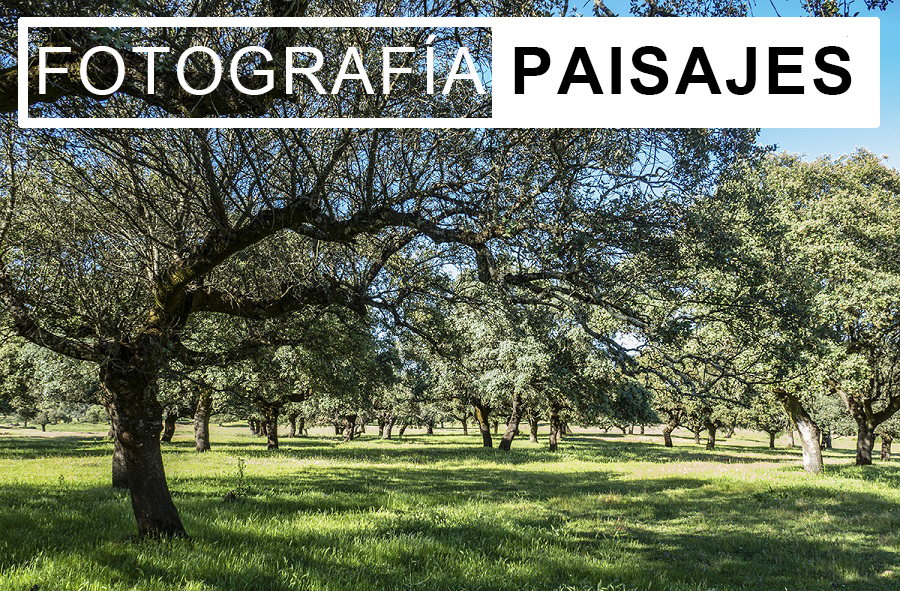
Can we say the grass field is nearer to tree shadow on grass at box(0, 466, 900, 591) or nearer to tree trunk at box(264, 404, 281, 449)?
tree shadow on grass at box(0, 466, 900, 591)

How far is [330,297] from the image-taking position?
9.77m

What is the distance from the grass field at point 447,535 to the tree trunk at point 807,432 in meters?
4.65

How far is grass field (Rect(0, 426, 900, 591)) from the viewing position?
7.66 meters

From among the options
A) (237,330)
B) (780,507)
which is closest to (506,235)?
(237,330)

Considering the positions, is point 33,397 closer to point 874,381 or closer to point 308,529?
point 308,529

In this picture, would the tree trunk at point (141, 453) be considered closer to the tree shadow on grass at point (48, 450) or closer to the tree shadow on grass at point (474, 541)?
the tree shadow on grass at point (474, 541)

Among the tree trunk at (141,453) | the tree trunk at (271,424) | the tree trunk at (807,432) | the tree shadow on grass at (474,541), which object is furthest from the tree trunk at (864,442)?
the tree trunk at (271,424)

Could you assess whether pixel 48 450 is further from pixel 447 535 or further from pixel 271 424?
pixel 447 535

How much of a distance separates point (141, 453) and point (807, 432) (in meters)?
30.3

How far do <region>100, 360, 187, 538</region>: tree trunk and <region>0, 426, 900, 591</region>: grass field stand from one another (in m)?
0.60

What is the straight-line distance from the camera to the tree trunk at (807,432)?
2642cm

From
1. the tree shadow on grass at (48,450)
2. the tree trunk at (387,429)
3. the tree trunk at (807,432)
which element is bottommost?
the tree trunk at (387,429)

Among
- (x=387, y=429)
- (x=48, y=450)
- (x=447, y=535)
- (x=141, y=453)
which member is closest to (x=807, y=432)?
(x=447, y=535)

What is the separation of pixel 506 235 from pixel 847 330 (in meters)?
27.6
